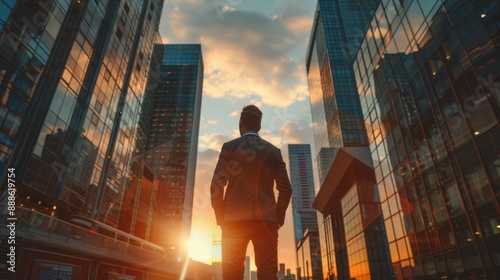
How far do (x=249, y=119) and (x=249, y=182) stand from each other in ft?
2.70

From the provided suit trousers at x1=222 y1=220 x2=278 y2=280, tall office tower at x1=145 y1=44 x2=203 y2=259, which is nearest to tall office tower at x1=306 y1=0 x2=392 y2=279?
suit trousers at x1=222 y1=220 x2=278 y2=280

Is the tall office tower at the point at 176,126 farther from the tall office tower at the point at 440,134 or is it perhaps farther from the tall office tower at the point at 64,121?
the tall office tower at the point at 440,134

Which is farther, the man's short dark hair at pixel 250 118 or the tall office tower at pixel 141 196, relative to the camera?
the tall office tower at pixel 141 196

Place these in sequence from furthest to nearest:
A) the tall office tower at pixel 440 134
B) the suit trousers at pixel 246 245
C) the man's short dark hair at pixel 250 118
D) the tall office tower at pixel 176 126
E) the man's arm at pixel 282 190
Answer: the tall office tower at pixel 176 126 → the tall office tower at pixel 440 134 → the man's short dark hair at pixel 250 118 → the man's arm at pixel 282 190 → the suit trousers at pixel 246 245

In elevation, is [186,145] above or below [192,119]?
below

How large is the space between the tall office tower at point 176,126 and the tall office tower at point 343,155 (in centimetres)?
7143

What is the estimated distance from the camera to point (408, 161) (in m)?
19.1

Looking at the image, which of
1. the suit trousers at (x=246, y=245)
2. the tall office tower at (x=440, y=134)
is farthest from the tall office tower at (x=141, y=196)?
the suit trousers at (x=246, y=245)

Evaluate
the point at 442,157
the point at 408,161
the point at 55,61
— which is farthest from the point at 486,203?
the point at 55,61

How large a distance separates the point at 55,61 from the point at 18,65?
13.4ft

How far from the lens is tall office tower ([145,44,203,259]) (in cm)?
14075

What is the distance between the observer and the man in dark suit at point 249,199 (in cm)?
257

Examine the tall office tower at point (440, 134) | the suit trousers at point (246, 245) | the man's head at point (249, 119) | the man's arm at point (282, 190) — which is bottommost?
the suit trousers at point (246, 245)

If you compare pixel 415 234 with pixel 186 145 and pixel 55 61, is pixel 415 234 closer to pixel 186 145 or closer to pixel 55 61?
pixel 55 61
